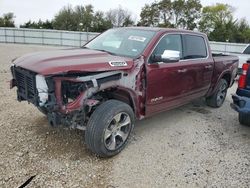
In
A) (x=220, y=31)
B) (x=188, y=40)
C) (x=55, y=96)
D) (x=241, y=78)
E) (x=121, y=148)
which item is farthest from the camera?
(x=220, y=31)

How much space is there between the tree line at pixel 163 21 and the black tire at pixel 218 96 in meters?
37.8

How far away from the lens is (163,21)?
153 feet

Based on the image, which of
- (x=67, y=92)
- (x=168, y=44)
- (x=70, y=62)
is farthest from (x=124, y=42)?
(x=67, y=92)

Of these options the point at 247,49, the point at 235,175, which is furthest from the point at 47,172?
the point at 247,49

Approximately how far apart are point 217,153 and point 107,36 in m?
2.79

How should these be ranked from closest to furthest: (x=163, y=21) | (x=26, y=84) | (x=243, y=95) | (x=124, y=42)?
(x=26, y=84), (x=124, y=42), (x=243, y=95), (x=163, y=21)

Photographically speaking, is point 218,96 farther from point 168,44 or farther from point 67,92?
point 67,92

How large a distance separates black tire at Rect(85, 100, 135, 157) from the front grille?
0.84 meters

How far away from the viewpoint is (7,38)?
97.4ft

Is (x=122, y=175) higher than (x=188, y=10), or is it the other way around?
(x=188, y=10)

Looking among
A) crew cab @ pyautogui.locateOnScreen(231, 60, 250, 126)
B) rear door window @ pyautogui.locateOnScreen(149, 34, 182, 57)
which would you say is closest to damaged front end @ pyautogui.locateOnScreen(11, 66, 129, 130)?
rear door window @ pyautogui.locateOnScreen(149, 34, 182, 57)

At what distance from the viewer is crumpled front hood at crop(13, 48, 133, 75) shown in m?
3.59

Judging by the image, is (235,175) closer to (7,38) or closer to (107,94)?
(107,94)

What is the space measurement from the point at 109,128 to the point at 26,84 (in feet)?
4.25
